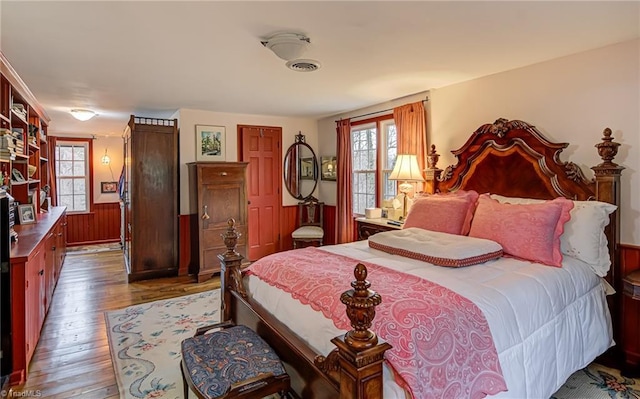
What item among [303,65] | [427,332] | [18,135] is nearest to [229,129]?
[18,135]

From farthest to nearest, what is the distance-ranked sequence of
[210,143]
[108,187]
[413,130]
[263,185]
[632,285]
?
[108,187]
[263,185]
[210,143]
[413,130]
[632,285]

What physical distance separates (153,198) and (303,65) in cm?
313

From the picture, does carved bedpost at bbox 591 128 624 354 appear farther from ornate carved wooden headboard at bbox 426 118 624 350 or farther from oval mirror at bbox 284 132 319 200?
oval mirror at bbox 284 132 319 200

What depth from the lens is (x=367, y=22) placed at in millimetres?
2240

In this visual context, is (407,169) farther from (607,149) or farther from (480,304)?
(480,304)

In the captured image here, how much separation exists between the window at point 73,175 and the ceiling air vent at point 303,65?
6.44 meters

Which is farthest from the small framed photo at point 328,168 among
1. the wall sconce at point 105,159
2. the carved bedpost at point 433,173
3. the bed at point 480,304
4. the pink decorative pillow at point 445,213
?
the wall sconce at point 105,159

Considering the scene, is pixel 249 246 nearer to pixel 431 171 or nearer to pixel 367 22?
pixel 431 171

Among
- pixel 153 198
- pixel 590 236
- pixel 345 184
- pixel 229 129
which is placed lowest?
pixel 590 236

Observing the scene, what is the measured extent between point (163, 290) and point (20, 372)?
6.68 feet

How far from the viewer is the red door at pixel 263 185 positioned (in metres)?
5.62

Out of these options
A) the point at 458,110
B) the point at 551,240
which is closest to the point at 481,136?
the point at 458,110

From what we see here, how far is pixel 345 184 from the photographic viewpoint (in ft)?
17.5

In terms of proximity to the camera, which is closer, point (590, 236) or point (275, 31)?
point (275, 31)
